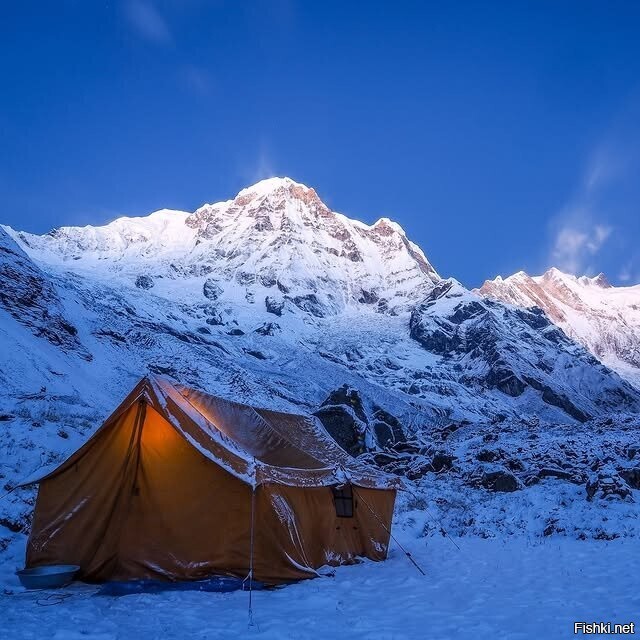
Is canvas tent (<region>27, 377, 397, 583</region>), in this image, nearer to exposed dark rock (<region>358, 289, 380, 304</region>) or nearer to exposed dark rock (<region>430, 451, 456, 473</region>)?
exposed dark rock (<region>430, 451, 456, 473</region>)

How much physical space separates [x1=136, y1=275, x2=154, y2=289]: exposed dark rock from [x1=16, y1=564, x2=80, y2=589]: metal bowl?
367 ft

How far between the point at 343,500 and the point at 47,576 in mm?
5560

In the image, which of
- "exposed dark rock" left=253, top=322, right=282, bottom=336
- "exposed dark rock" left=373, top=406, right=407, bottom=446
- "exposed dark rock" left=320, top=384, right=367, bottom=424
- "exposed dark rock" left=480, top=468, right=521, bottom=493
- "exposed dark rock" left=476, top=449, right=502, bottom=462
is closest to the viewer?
"exposed dark rock" left=480, top=468, right=521, bottom=493

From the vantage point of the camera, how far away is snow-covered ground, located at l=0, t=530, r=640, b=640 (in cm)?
614

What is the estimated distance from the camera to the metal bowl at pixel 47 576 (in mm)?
7770

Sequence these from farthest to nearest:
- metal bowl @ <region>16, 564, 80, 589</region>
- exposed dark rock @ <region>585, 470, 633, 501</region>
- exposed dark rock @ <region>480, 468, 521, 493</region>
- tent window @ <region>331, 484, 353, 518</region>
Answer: exposed dark rock @ <region>480, 468, 521, 493</region>, exposed dark rock @ <region>585, 470, 633, 501</region>, tent window @ <region>331, 484, 353, 518</region>, metal bowl @ <region>16, 564, 80, 589</region>

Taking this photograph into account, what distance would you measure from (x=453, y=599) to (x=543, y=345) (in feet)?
432

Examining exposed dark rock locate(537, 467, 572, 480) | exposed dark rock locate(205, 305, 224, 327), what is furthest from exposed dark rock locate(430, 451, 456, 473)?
exposed dark rock locate(205, 305, 224, 327)

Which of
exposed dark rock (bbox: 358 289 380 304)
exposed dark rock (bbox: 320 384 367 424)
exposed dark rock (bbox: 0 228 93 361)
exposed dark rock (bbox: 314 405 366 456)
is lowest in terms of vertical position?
exposed dark rock (bbox: 314 405 366 456)

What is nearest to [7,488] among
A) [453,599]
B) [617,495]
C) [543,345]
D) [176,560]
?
[176,560]

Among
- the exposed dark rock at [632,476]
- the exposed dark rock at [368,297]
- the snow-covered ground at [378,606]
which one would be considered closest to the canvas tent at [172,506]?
the snow-covered ground at [378,606]

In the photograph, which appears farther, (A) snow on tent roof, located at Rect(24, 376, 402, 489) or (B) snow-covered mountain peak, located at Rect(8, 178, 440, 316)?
(B) snow-covered mountain peak, located at Rect(8, 178, 440, 316)

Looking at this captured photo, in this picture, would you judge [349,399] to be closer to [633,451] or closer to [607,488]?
[633,451]

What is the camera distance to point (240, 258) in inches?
5856
